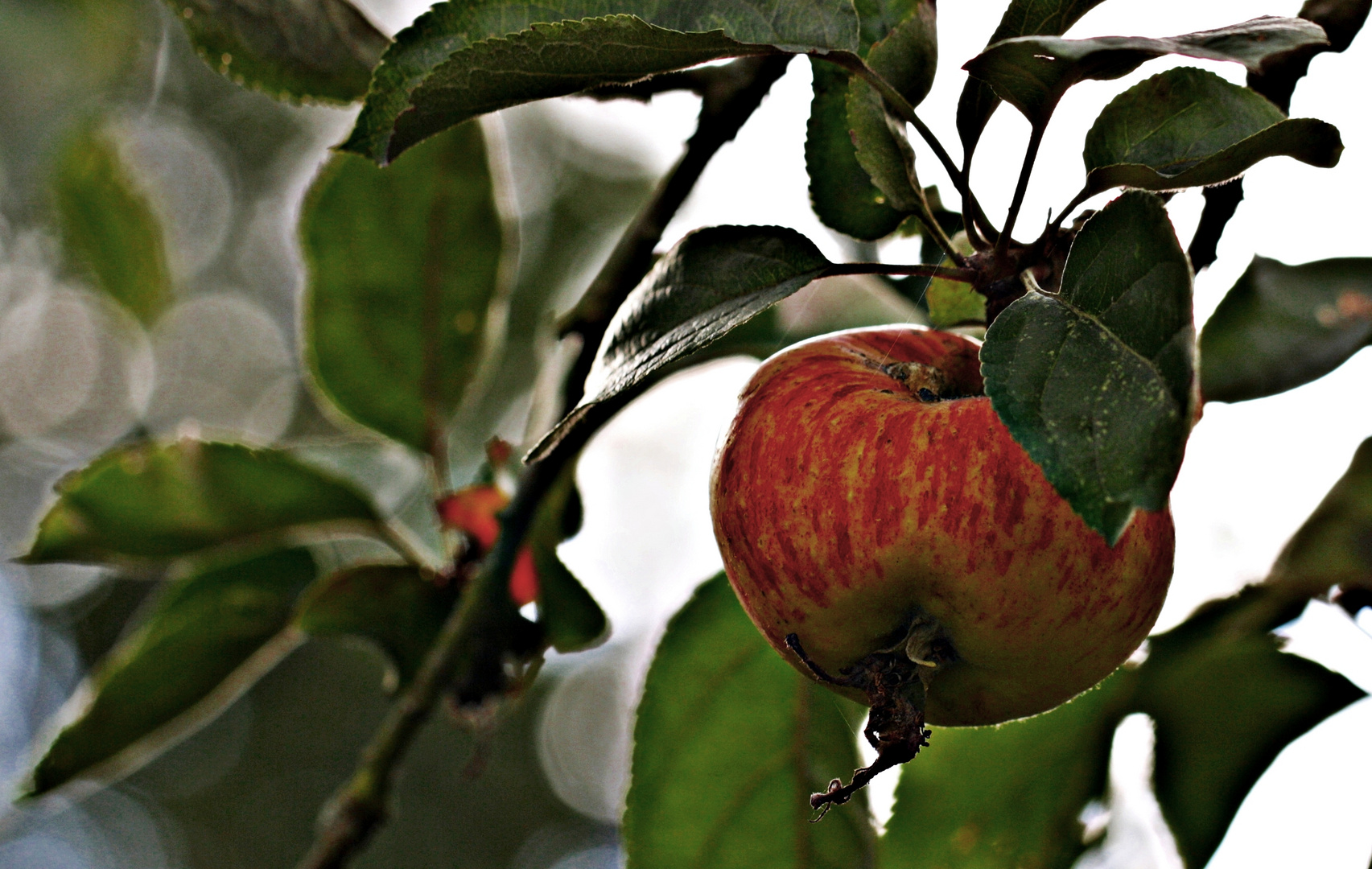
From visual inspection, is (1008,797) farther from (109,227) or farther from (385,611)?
(109,227)

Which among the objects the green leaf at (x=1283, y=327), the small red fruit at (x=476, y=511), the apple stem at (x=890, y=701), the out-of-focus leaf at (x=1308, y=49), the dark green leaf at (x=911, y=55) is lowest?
the small red fruit at (x=476, y=511)

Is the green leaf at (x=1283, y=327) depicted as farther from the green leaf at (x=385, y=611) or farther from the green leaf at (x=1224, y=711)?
the green leaf at (x=385, y=611)

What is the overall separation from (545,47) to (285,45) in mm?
421

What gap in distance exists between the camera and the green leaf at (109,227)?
115cm

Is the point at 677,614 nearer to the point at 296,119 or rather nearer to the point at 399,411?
the point at 399,411

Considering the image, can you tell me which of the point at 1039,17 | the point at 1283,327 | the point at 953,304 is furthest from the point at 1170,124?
the point at 1283,327

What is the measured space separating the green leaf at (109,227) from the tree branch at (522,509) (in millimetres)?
574

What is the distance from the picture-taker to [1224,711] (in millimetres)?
786

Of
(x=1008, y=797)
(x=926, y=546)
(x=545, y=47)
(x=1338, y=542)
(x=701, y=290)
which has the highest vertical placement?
(x=545, y=47)

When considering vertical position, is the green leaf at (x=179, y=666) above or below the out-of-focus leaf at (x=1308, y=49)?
below

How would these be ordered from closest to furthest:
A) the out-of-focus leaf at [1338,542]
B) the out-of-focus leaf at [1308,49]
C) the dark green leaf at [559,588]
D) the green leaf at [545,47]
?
the green leaf at [545,47] → the out-of-focus leaf at [1308,49] → the out-of-focus leaf at [1338,542] → the dark green leaf at [559,588]

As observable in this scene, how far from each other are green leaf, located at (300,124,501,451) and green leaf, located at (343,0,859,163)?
0.46 meters

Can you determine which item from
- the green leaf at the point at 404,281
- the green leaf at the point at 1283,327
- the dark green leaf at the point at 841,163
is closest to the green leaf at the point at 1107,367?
the dark green leaf at the point at 841,163

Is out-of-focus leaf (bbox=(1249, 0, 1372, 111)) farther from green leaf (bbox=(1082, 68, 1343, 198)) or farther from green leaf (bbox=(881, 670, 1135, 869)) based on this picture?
green leaf (bbox=(881, 670, 1135, 869))
